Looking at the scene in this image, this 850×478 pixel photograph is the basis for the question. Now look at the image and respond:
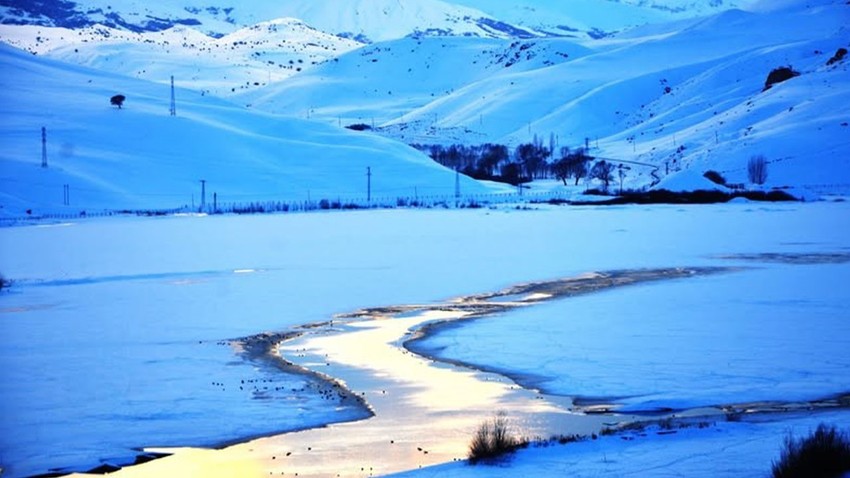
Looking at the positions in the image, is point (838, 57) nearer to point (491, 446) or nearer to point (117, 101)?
point (117, 101)

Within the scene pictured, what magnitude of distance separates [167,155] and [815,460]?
90.1 m

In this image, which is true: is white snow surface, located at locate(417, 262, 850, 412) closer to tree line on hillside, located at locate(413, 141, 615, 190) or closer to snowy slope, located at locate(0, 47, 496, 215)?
snowy slope, located at locate(0, 47, 496, 215)

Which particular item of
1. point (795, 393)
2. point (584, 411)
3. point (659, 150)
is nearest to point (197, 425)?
point (584, 411)

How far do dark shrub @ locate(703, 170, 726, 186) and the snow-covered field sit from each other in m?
39.5

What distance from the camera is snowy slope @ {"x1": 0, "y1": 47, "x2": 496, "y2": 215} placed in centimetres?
8481

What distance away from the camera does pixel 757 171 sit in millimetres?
90188

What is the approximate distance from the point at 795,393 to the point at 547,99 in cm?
16615

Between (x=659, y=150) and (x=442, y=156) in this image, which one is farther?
(x=442, y=156)

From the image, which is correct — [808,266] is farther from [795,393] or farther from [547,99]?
[547,99]

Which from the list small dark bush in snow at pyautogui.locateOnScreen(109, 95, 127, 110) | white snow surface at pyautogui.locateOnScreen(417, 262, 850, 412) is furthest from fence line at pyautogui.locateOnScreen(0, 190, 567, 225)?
white snow surface at pyautogui.locateOnScreen(417, 262, 850, 412)

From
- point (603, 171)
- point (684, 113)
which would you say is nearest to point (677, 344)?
point (603, 171)

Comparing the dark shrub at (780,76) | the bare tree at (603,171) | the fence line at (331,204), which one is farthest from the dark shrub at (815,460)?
the dark shrub at (780,76)

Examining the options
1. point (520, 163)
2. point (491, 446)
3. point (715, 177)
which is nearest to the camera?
point (491, 446)

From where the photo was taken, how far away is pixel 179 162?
3807 inches
